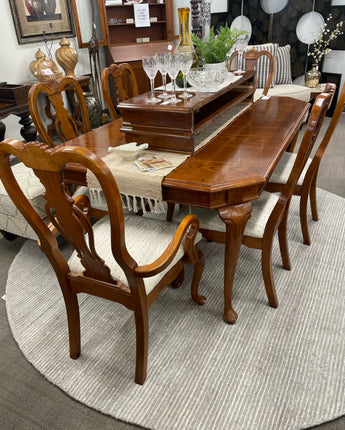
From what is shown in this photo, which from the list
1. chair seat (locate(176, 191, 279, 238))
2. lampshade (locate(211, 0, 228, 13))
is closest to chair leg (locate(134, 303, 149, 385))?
chair seat (locate(176, 191, 279, 238))

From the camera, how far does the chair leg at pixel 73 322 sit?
56.4 inches

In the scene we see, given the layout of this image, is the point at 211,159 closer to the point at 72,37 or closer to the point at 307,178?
the point at 307,178

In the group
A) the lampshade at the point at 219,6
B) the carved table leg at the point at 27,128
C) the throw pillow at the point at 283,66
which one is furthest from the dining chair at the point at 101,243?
the lampshade at the point at 219,6

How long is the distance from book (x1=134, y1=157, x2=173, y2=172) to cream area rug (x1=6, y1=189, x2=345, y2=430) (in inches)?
29.3

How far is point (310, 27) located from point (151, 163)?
394cm

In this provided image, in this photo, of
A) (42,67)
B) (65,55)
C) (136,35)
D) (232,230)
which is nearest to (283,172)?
(232,230)

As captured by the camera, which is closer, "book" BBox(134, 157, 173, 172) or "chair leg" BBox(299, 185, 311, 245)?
"book" BBox(134, 157, 173, 172)

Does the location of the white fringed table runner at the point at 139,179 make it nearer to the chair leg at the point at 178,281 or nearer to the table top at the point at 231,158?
the table top at the point at 231,158

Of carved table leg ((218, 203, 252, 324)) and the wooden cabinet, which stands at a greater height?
the wooden cabinet

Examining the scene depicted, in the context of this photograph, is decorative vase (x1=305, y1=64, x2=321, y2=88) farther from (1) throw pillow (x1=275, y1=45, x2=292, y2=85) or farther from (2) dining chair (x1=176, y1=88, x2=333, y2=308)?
(2) dining chair (x1=176, y1=88, x2=333, y2=308)

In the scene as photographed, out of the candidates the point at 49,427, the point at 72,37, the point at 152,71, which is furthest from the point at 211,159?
the point at 72,37

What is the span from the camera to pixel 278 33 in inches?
181

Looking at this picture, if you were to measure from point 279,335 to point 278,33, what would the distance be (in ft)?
13.8

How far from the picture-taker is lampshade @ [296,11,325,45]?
432 centimetres
